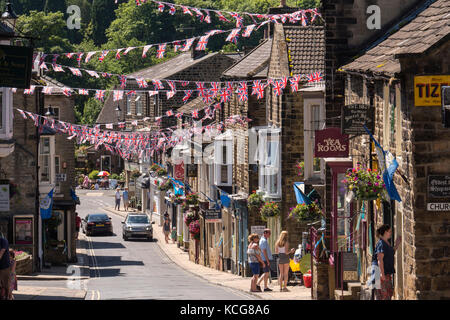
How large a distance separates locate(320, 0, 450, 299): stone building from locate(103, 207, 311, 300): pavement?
1.19m

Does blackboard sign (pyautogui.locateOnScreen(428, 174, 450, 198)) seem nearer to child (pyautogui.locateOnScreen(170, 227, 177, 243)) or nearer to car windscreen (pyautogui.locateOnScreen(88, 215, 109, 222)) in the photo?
child (pyautogui.locateOnScreen(170, 227, 177, 243))

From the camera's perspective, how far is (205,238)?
143 feet

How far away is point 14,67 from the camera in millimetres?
20031

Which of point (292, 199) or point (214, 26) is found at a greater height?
point (214, 26)

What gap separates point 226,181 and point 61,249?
807 centimetres

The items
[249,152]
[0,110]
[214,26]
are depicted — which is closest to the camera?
[0,110]

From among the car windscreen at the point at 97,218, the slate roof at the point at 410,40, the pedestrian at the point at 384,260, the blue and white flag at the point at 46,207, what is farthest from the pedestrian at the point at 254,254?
the car windscreen at the point at 97,218

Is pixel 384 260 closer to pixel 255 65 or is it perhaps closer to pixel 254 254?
pixel 254 254

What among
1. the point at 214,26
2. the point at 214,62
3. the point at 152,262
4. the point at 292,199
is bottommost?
the point at 152,262

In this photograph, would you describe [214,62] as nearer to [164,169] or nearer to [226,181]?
[164,169]

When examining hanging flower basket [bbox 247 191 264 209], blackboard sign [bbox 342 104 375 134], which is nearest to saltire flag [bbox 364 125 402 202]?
blackboard sign [bbox 342 104 375 134]

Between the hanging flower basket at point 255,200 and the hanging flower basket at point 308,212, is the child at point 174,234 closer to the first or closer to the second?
the hanging flower basket at point 255,200
